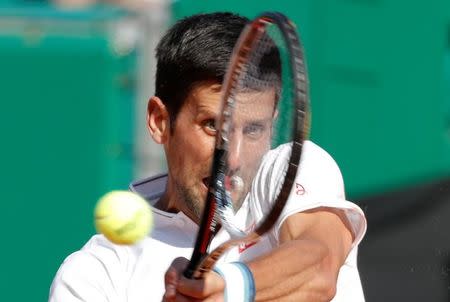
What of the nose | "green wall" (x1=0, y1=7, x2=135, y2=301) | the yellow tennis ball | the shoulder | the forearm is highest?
the nose

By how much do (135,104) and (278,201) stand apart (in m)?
3.75

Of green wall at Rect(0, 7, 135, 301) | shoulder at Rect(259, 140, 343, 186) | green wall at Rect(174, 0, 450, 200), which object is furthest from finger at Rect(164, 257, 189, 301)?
green wall at Rect(174, 0, 450, 200)

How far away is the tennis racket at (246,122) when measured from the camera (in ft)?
9.70

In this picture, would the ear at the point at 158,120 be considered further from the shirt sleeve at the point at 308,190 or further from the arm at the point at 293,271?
the arm at the point at 293,271

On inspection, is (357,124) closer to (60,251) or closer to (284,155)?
(60,251)

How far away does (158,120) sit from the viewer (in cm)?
375

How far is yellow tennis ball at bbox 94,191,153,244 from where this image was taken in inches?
121

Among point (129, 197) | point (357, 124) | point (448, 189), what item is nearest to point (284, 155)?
point (129, 197)

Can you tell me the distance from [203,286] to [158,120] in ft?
3.36

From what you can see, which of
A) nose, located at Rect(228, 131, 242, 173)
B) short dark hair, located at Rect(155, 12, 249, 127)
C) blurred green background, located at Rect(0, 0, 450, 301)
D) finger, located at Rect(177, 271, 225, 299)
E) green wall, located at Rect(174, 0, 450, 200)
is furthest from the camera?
green wall, located at Rect(174, 0, 450, 200)

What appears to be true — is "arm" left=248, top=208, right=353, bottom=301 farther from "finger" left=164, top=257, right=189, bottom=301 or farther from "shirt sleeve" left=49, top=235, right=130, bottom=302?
"shirt sleeve" left=49, top=235, right=130, bottom=302

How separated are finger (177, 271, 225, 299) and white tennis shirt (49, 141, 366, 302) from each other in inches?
15.9

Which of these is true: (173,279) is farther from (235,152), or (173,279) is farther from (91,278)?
(91,278)

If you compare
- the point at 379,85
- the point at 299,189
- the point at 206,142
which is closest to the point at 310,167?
the point at 299,189
